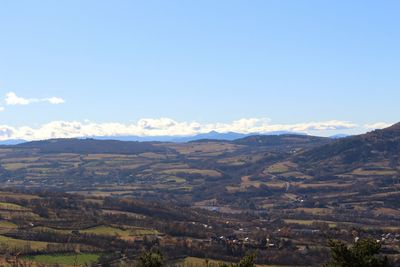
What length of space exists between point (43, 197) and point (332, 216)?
91.1 m

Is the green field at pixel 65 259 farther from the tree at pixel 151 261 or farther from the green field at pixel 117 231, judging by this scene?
the tree at pixel 151 261

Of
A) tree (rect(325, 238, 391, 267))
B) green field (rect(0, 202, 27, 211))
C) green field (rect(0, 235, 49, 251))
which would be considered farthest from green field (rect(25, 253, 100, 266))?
tree (rect(325, 238, 391, 267))

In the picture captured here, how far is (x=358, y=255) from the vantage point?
106ft

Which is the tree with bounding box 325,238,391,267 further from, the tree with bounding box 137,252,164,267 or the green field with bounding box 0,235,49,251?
the green field with bounding box 0,235,49,251

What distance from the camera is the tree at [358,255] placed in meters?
32.1

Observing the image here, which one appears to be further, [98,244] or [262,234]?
[262,234]

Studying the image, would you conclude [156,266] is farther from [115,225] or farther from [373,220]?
[373,220]

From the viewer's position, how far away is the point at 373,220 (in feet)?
571

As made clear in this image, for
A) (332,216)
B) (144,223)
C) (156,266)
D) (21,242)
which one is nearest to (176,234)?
(144,223)

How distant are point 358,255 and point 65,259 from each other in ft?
241

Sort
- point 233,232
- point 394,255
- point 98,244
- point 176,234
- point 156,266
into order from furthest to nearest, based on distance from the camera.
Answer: point 233,232
point 176,234
point 98,244
point 394,255
point 156,266

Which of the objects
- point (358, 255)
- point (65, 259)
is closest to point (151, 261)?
point (358, 255)

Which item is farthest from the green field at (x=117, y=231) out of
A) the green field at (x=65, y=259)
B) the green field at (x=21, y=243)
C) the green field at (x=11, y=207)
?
the green field at (x=11, y=207)

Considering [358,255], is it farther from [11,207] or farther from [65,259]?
[11,207]
